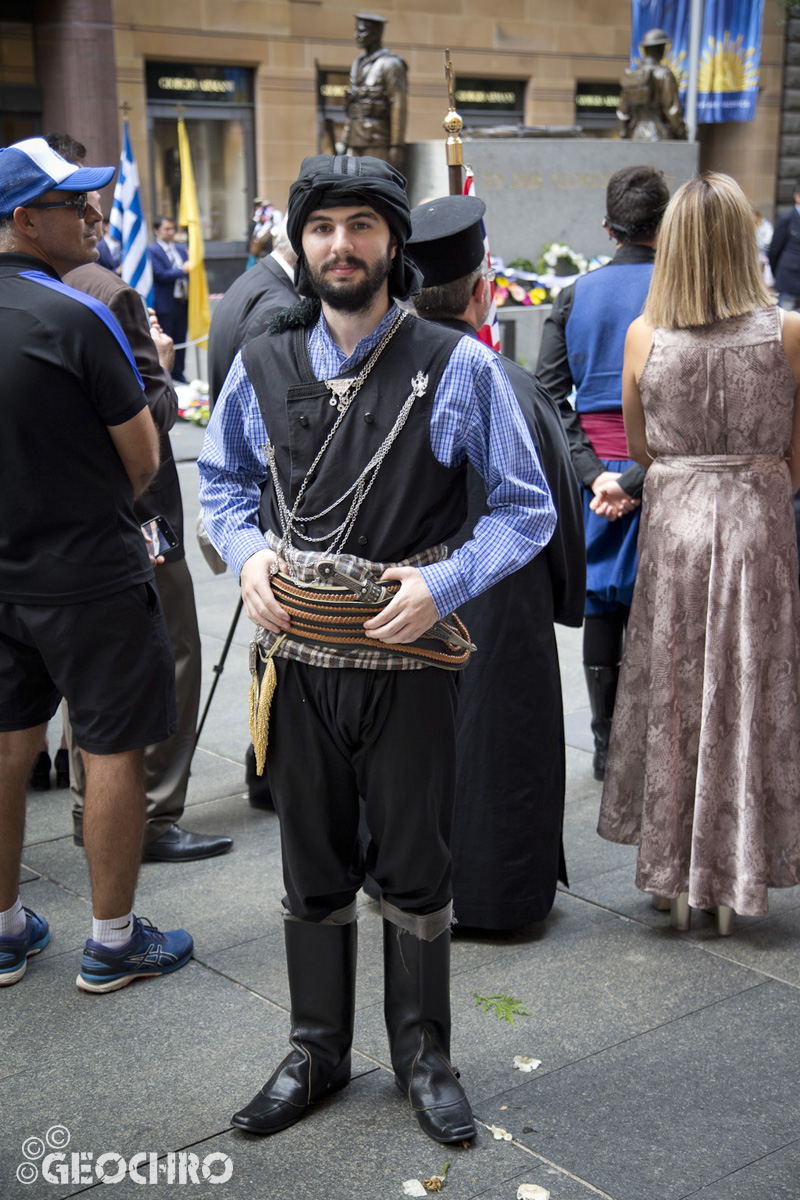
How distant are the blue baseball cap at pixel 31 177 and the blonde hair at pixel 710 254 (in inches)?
59.8

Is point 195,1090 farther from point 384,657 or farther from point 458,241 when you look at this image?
point 458,241

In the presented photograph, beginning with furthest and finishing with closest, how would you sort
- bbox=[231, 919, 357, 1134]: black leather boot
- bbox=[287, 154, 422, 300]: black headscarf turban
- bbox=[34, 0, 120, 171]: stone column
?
bbox=[34, 0, 120, 171]: stone column → bbox=[231, 919, 357, 1134]: black leather boot → bbox=[287, 154, 422, 300]: black headscarf turban

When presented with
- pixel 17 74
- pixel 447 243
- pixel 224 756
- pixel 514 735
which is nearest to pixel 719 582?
pixel 514 735

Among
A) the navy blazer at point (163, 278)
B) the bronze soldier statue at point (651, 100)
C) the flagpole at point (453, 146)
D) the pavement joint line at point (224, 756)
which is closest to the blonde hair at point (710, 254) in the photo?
the flagpole at point (453, 146)

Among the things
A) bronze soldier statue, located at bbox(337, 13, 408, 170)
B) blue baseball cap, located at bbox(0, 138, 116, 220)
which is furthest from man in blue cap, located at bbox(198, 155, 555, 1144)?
bronze soldier statue, located at bbox(337, 13, 408, 170)

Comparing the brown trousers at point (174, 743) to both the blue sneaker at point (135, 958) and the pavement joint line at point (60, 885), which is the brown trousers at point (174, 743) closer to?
the pavement joint line at point (60, 885)

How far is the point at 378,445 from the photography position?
8.48 ft

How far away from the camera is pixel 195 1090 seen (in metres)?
2.99

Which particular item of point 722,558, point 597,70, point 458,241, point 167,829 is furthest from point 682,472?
point 597,70

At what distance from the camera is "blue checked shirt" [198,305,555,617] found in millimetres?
2594

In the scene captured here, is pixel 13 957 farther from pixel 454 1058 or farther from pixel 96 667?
pixel 454 1058

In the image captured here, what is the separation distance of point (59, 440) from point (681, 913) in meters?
2.20

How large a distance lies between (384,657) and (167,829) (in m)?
1.99

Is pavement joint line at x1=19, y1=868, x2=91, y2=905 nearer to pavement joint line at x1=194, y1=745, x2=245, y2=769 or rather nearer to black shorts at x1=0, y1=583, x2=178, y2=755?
black shorts at x1=0, y1=583, x2=178, y2=755
